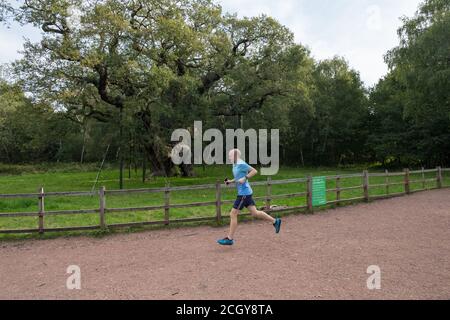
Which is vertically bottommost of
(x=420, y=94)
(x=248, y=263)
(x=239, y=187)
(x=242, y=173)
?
(x=248, y=263)

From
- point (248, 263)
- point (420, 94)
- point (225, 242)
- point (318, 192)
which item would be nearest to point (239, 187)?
point (225, 242)

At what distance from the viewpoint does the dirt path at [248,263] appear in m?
4.73

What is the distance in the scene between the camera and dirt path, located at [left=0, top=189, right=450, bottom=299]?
186 inches

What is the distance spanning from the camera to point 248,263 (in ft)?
19.5

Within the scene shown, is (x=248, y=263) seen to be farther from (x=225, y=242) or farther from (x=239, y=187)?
(x=239, y=187)

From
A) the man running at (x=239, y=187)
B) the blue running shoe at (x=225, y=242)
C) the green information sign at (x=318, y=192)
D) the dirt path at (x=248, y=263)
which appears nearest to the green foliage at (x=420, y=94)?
the green information sign at (x=318, y=192)

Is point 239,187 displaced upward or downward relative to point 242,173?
downward

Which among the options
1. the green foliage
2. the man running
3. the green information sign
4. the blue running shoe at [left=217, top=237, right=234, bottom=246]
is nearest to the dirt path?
the blue running shoe at [left=217, top=237, right=234, bottom=246]

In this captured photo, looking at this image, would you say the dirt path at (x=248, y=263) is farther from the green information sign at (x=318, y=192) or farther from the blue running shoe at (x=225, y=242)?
the green information sign at (x=318, y=192)

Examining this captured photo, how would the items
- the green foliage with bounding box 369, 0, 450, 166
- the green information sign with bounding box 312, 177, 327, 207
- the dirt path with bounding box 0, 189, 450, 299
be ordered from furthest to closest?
1. the green foliage with bounding box 369, 0, 450, 166
2. the green information sign with bounding box 312, 177, 327, 207
3. the dirt path with bounding box 0, 189, 450, 299

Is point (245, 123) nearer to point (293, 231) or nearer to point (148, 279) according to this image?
point (293, 231)

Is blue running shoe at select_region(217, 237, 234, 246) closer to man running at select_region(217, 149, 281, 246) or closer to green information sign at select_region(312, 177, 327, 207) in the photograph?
man running at select_region(217, 149, 281, 246)

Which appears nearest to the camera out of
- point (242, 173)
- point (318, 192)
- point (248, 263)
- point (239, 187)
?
point (248, 263)
